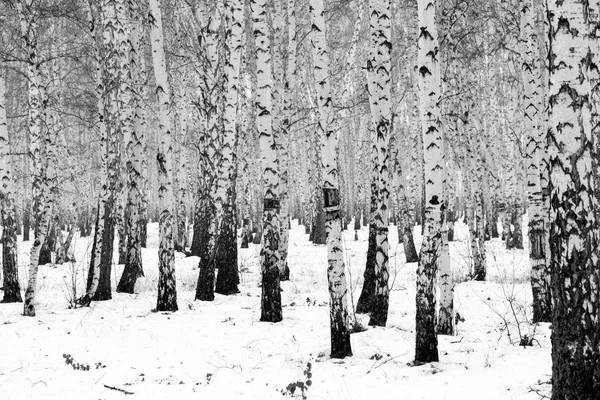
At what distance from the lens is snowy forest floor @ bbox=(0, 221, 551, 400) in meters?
5.14

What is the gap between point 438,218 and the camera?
549 cm

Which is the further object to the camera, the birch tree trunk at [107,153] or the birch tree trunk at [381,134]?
the birch tree trunk at [107,153]

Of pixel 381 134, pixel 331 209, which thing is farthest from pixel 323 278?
pixel 331 209

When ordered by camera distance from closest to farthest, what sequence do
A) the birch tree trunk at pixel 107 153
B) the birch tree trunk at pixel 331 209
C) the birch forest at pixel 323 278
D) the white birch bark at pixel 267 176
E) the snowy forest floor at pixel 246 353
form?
the birch forest at pixel 323 278
the snowy forest floor at pixel 246 353
the birch tree trunk at pixel 331 209
the white birch bark at pixel 267 176
the birch tree trunk at pixel 107 153

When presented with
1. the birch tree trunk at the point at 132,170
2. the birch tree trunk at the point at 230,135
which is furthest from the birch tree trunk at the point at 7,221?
the birch tree trunk at the point at 230,135

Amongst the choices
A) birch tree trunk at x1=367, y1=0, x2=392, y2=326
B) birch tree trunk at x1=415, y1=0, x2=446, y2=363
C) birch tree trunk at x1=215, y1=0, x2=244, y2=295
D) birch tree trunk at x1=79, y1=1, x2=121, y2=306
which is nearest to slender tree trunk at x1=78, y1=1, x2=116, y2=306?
birch tree trunk at x1=79, y1=1, x2=121, y2=306

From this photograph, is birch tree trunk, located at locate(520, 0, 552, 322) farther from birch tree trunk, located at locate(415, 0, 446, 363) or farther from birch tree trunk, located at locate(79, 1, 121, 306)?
birch tree trunk, located at locate(79, 1, 121, 306)

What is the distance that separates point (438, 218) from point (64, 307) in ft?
25.2

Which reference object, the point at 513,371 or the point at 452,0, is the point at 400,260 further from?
the point at 513,371

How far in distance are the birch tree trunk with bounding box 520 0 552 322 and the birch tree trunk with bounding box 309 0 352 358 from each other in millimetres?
3233

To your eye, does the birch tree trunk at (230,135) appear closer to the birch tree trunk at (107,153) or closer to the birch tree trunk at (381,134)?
the birch tree trunk at (107,153)

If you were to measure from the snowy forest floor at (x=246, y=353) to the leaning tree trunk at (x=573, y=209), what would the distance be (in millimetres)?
944

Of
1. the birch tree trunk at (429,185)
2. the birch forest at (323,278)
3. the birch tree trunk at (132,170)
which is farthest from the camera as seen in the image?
the birch tree trunk at (132,170)

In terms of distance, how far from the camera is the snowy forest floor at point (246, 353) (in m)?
5.14
